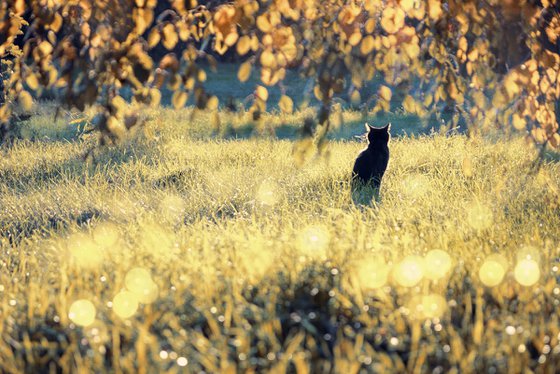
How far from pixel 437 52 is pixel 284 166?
465cm

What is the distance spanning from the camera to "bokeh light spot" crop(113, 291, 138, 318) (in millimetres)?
3123

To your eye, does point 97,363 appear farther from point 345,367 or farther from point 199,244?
point 199,244

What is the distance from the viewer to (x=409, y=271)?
11.6 feet

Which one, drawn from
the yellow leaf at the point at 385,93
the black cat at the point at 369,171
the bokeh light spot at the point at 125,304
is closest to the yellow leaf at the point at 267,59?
the yellow leaf at the point at 385,93

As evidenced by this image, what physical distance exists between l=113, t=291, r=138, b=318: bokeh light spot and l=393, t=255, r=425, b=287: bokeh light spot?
1209mm

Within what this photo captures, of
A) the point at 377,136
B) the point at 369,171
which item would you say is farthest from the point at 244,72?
the point at 377,136

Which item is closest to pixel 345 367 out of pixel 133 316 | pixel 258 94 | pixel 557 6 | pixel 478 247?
pixel 133 316

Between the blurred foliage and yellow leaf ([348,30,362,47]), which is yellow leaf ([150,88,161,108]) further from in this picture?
yellow leaf ([348,30,362,47])

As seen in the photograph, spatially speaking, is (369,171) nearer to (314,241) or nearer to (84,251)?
(314,241)

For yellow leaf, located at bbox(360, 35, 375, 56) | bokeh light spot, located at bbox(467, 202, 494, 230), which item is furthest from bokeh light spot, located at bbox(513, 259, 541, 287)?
yellow leaf, located at bbox(360, 35, 375, 56)

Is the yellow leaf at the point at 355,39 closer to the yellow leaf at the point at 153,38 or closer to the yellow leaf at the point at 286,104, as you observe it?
the yellow leaf at the point at 286,104

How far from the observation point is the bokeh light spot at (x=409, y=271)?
11.1ft

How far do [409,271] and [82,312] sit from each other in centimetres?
154

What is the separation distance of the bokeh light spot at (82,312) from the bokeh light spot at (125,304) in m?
0.10
